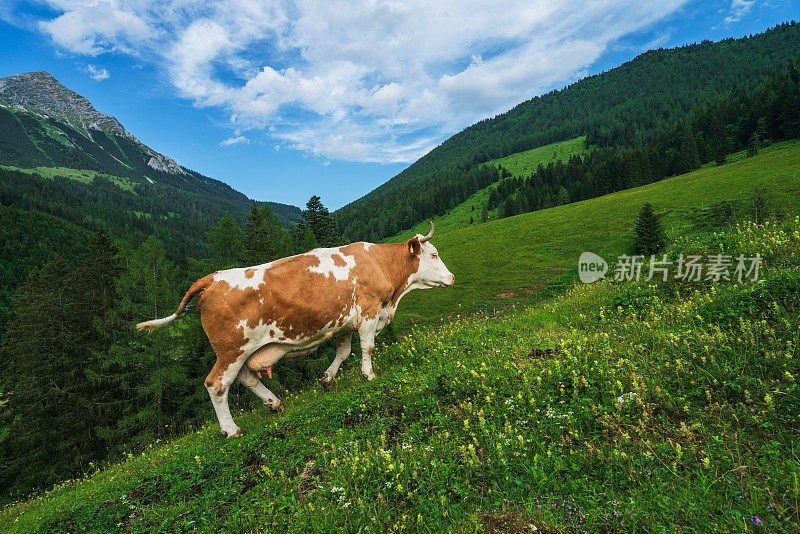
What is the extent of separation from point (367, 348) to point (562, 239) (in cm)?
5415

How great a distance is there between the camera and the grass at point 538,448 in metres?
2.56

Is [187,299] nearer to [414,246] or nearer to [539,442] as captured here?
[414,246]

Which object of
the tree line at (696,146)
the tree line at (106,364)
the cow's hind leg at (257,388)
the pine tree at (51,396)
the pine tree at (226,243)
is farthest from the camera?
the tree line at (696,146)

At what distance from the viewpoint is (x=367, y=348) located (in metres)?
7.26

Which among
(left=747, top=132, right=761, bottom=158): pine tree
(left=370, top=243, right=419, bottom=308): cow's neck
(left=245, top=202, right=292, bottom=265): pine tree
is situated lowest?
(left=370, top=243, right=419, bottom=308): cow's neck

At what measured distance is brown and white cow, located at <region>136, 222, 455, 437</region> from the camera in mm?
6090

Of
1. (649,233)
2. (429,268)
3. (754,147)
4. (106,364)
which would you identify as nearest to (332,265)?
(429,268)

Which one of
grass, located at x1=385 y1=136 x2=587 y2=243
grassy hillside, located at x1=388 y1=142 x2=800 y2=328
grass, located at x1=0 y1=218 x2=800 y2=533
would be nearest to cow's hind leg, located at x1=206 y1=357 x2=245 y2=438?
grass, located at x1=0 y1=218 x2=800 y2=533

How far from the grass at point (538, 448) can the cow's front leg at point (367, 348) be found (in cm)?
63

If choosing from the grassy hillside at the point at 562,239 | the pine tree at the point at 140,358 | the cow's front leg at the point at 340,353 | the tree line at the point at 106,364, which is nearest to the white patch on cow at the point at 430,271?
the cow's front leg at the point at 340,353

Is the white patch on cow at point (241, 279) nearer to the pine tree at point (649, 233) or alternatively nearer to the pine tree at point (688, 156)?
the pine tree at point (649, 233)

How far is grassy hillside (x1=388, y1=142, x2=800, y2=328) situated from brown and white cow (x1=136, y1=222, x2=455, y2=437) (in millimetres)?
25629

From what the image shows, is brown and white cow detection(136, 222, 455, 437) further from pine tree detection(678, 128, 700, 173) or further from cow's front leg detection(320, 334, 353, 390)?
pine tree detection(678, 128, 700, 173)

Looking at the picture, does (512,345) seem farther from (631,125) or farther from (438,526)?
(631,125)
